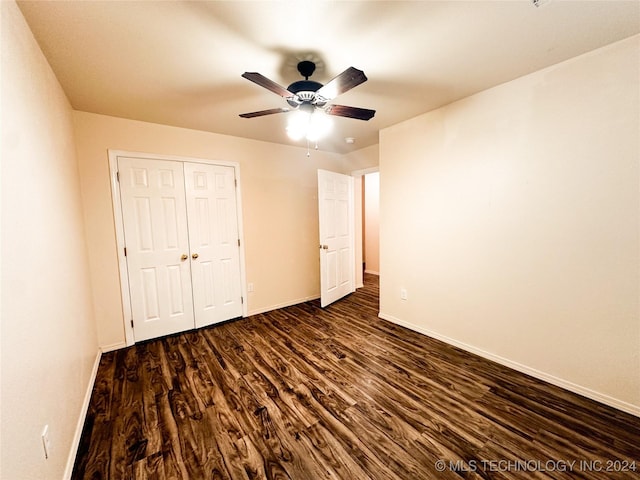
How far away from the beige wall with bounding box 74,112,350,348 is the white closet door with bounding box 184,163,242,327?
170 mm

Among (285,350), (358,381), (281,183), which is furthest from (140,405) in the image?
(281,183)

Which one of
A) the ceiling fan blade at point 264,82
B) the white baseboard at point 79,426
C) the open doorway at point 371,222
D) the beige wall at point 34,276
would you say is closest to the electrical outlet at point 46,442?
the beige wall at point 34,276

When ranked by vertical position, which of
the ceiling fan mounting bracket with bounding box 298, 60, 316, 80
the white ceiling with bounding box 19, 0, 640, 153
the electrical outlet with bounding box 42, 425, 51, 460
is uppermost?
the white ceiling with bounding box 19, 0, 640, 153

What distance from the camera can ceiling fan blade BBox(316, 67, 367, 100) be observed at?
1.38 meters

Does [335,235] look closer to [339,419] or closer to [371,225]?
[371,225]

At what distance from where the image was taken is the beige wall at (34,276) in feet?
3.21

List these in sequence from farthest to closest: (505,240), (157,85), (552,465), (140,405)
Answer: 1. (505,240)
2. (157,85)
3. (140,405)
4. (552,465)

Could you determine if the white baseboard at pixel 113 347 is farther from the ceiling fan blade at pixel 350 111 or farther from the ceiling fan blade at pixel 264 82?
the ceiling fan blade at pixel 350 111

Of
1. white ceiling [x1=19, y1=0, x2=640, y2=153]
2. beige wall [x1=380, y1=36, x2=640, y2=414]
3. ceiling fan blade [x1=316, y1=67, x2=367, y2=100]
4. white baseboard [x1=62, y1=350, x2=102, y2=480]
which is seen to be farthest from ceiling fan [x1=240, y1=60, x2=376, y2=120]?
white baseboard [x1=62, y1=350, x2=102, y2=480]

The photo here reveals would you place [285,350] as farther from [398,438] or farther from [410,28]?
[410,28]

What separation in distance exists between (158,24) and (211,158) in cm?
183

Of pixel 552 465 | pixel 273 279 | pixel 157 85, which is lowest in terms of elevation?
pixel 552 465

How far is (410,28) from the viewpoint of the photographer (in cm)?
150

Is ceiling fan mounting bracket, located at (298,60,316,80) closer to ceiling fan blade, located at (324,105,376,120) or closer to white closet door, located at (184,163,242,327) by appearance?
ceiling fan blade, located at (324,105,376,120)
